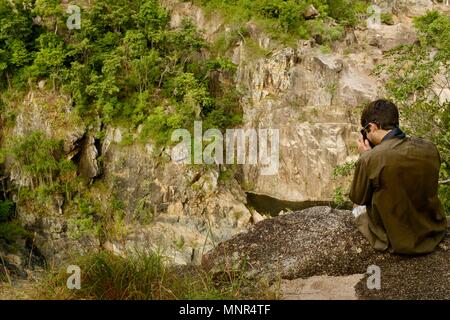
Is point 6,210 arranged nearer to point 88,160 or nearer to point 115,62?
point 88,160

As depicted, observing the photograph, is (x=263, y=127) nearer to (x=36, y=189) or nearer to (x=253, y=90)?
(x=253, y=90)

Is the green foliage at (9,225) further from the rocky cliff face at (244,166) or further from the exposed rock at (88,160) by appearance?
the exposed rock at (88,160)

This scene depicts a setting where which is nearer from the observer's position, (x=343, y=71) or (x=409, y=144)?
(x=409, y=144)

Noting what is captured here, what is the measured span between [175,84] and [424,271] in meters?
19.2

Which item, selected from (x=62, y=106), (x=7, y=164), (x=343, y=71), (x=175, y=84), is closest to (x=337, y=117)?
(x=343, y=71)

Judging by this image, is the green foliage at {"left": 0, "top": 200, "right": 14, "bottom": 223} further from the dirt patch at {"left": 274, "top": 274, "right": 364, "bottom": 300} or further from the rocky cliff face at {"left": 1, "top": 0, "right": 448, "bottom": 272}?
the dirt patch at {"left": 274, "top": 274, "right": 364, "bottom": 300}

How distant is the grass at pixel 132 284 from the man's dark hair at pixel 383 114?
1.52 m

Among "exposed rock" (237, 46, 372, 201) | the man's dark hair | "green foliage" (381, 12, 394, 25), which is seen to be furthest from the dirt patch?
"green foliage" (381, 12, 394, 25)

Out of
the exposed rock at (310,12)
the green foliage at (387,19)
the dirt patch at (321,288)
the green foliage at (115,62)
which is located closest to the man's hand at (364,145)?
the dirt patch at (321,288)

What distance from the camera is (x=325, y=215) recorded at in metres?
4.64

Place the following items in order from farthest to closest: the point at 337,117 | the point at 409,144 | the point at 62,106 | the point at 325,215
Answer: the point at 337,117 < the point at 62,106 < the point at 325,215 < the point at 409,144

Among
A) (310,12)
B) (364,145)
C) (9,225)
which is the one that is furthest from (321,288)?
(310,12)

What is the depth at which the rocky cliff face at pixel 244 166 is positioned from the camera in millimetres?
19750

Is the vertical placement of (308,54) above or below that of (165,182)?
above
